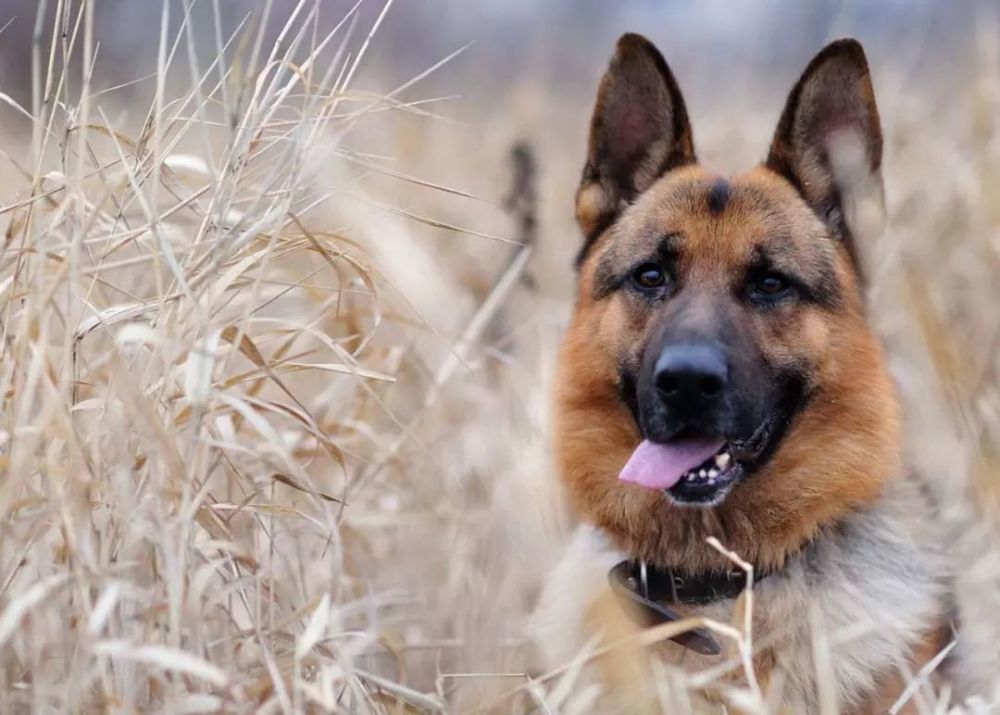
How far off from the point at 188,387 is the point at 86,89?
0.80 metres

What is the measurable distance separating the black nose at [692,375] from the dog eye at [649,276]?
1.49 feet

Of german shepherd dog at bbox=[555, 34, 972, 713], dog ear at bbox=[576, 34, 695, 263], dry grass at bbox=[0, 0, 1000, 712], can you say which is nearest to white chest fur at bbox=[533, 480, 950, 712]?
german shepherd dog at bbox=[555, 34, 972, 713]

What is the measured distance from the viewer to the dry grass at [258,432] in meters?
2.44

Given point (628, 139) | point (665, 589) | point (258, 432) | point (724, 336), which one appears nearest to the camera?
point (724, 336)

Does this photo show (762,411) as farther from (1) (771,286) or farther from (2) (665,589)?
(2) (665,589)

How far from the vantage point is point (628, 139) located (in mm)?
3838

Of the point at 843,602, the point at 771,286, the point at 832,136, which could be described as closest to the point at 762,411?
the point at 771,286

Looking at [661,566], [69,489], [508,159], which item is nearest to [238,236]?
[69,489]

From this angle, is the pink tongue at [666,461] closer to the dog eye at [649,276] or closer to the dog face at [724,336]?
the dog face at [724,336]

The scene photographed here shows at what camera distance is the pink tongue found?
3.19 meters

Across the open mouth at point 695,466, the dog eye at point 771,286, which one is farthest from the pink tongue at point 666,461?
the dog eye at point 771,286

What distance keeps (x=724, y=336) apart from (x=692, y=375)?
185 millimetres

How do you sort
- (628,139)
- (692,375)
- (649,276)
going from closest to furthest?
(692,375) < (649,276) < (628,139)

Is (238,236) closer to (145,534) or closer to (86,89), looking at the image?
(86,89)
